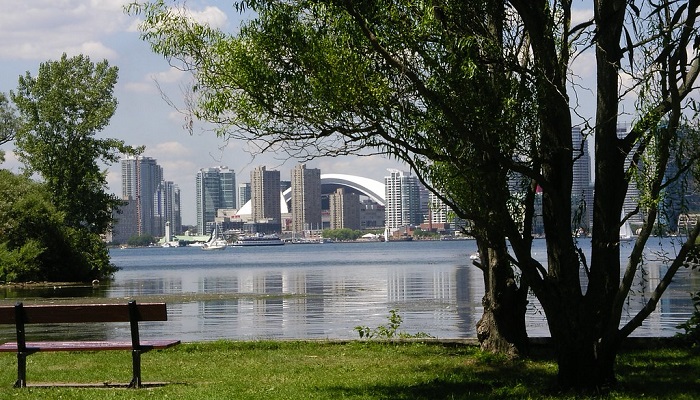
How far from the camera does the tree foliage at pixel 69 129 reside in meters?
52.2

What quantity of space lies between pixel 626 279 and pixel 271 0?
439 cm

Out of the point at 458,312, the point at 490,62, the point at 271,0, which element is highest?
the point at 271,0

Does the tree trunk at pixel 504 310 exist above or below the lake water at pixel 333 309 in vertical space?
above

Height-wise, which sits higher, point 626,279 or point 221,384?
point 626,279

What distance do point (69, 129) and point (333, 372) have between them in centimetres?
4447

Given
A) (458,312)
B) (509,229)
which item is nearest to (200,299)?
(458,312)

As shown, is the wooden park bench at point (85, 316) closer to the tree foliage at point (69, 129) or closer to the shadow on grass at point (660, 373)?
the shadow on grass at point (660, 373)

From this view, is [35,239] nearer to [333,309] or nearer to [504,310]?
[333,309]

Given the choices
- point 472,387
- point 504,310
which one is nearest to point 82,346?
point 472,387

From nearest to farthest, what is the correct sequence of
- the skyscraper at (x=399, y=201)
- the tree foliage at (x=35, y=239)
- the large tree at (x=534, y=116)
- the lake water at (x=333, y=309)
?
the large tree at (x=534, y=116) < the lake water at (x=333, y=309) < the tree foliage at (x=35, y=239) < the skyscraper at (x=399, y=201)

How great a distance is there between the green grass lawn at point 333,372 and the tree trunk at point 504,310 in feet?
0.93

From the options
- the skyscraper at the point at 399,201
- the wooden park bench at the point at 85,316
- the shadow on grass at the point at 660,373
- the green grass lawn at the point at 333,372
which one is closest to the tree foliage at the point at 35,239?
the green grass lawn at the point at 333,372

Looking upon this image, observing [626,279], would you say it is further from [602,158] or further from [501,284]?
[501,284]

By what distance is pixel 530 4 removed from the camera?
888 centimetres
